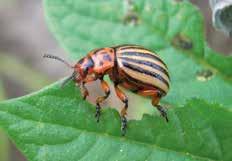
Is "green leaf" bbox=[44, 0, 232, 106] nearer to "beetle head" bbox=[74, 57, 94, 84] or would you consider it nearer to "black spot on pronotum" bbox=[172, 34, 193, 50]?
"black spot on pronotum" bbox=[172, 34, 193, 50]

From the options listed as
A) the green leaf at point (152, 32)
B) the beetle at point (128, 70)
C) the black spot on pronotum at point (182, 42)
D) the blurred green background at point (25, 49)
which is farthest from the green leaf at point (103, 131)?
the blurred green background at point (25, 49)

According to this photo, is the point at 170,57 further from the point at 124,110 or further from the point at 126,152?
the point at 126,152

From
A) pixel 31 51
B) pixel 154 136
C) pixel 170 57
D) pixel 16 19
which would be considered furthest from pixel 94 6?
pixel 16 19

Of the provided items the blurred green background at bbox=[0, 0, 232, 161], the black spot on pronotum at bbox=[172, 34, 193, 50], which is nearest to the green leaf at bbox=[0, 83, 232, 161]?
the black spot on pronotum at bbox=[172, 34, 193, 50]

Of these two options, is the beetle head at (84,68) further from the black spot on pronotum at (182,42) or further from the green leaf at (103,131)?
the black spot on pronotum at (182,42)

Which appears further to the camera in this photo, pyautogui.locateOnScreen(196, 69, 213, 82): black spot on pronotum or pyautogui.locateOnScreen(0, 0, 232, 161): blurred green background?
pyautogui.locateOnScreen(0, 0, 232, 161): blurred green background
